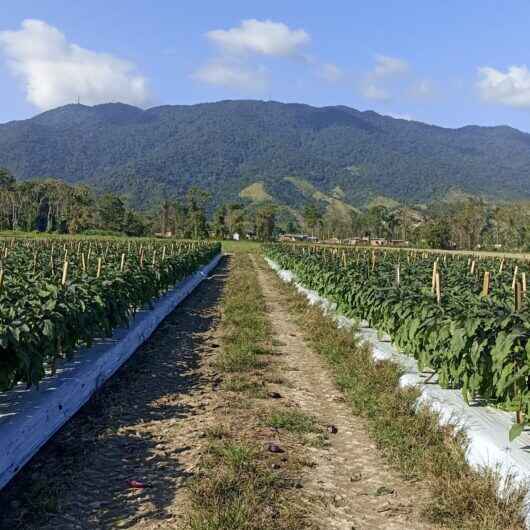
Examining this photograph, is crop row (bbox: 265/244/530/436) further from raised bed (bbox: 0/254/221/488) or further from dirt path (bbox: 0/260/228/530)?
raised bed (bbox: 0/254/221/488)

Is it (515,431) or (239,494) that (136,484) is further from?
(515,431)

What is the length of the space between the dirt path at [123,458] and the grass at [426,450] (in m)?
1.76

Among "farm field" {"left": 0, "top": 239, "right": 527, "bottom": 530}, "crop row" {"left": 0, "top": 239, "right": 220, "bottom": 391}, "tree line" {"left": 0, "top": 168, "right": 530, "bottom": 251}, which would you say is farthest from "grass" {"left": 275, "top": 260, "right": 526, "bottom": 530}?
"tree line" {"left": 0, "top": 168, "right": 530, "bottom": 251}

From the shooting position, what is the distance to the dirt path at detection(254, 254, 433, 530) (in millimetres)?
4055

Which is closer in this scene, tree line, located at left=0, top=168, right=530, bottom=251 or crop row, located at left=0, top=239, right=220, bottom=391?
crop row, located at left=0, top=239, right=220, bottom=391

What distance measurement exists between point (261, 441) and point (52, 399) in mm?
2017

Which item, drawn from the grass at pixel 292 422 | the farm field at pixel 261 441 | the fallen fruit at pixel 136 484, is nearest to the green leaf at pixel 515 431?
the farm field at pixel 261 441

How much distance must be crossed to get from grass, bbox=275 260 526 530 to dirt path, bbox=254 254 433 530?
12 cm

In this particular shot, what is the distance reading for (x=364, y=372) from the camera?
7.53 metres

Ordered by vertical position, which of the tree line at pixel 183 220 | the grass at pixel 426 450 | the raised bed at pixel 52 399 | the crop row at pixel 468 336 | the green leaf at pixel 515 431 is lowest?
the grass at pixel 426 450

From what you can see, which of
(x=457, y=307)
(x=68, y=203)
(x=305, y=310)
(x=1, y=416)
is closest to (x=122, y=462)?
(x=1, y=416)

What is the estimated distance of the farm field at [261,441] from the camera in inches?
158

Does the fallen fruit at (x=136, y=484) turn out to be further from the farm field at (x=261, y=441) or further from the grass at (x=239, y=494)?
the grass at (x=239, y=494)

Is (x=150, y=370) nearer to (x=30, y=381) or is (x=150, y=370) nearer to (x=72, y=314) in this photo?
(x=72, y=314)
